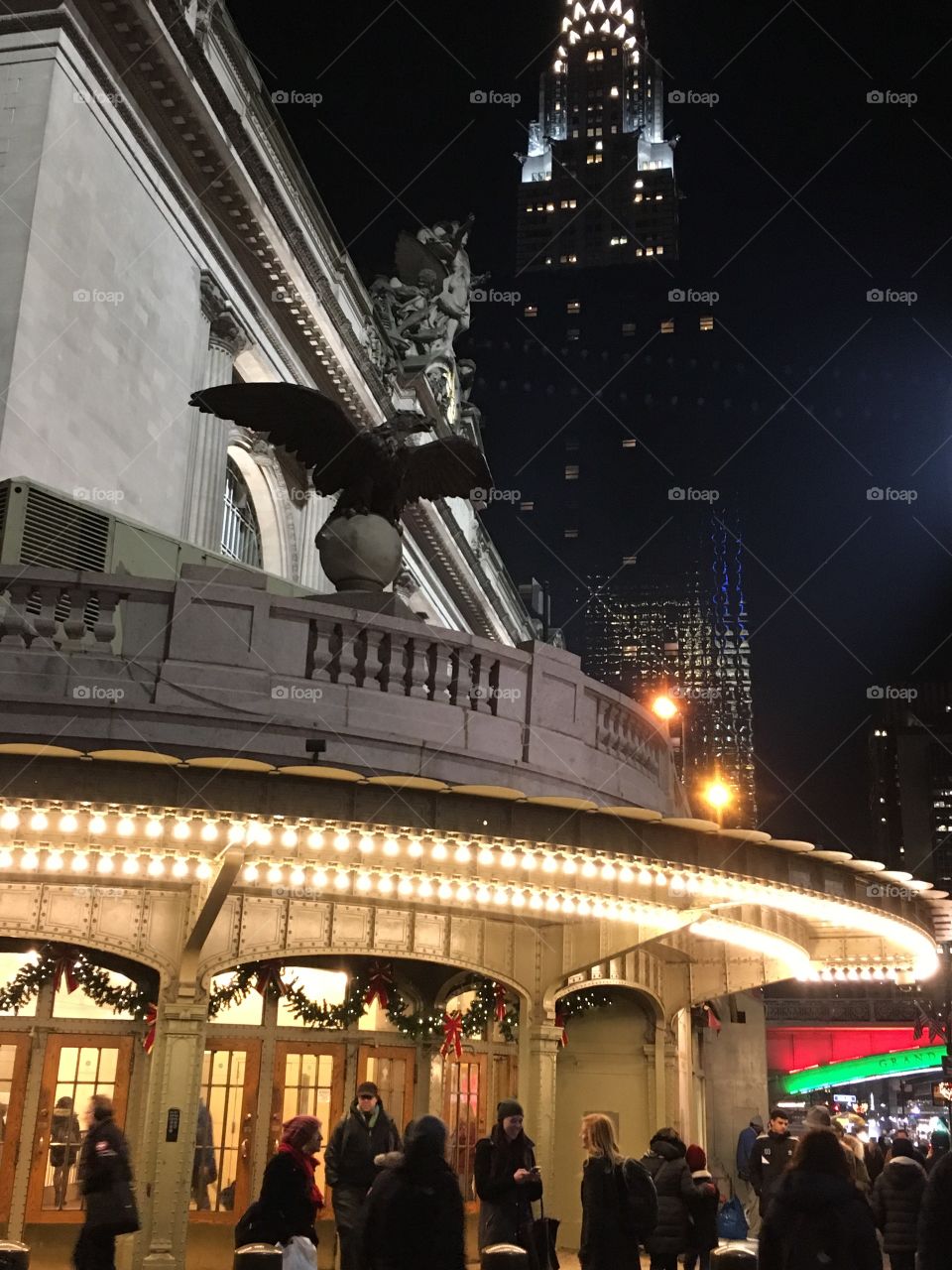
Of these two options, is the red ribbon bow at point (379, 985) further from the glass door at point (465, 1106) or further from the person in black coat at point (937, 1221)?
the person in black coat at point (937, 1221)

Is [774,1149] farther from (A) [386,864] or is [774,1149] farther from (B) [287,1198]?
(B) [287,1198]

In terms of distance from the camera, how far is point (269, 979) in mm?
15422

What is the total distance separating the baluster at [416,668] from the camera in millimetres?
13297

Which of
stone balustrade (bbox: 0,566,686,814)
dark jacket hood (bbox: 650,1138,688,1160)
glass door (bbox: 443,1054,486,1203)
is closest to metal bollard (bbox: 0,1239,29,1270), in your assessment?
stone balustrade (bbox: 0,566,686,814)

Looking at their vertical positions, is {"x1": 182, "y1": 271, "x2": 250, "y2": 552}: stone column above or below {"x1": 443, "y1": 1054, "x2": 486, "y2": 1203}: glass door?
above

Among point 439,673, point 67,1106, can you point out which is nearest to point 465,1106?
point 67,1106

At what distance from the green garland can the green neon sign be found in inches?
1518

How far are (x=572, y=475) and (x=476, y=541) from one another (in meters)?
33.6

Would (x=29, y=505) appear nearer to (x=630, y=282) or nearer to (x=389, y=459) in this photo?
(x=389, y=459)

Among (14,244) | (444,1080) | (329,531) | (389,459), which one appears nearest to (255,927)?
(444,1080)

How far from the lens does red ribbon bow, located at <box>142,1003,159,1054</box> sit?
1418 cm

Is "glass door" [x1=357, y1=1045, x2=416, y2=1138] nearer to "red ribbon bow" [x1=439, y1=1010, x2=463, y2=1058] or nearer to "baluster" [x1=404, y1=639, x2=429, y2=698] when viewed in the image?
"red ribbon bow" [x1=439, y1=1010, x2=463, y2=1058]

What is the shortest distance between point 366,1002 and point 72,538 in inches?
274

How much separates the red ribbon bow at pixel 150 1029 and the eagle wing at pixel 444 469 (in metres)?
6.74
